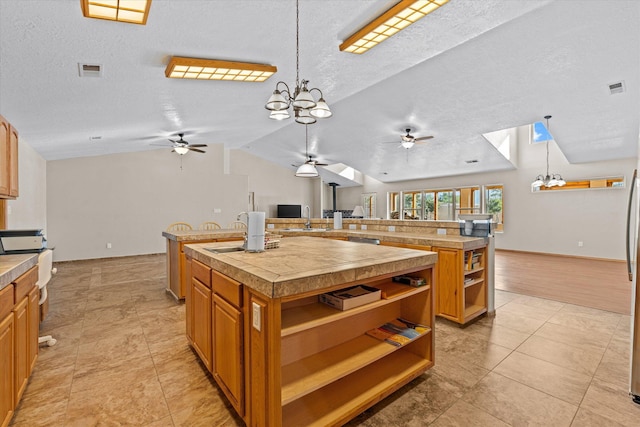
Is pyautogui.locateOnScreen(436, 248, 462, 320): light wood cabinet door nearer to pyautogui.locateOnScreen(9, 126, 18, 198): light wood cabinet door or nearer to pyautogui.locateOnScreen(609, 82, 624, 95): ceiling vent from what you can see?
pyautogui.locateOnScreen(609, 82, 624, 95): ceiling vent

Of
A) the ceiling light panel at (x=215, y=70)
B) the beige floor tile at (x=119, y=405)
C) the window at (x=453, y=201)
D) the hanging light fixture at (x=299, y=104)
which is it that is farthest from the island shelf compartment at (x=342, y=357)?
the window at (x=453, y=201)

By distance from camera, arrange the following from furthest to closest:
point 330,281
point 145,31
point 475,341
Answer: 1. point 475,341
2. point 145,31
3. point 330,281

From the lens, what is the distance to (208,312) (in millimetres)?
1892

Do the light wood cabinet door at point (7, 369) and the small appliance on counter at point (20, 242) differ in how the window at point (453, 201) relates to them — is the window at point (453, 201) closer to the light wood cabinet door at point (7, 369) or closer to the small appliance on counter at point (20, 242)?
the small appliance on counter at point (20, 242)

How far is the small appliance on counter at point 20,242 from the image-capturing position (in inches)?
87.2

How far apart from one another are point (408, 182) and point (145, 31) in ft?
32.6

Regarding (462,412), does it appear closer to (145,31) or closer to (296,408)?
(296,408)

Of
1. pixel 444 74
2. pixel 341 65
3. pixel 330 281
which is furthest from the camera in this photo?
pixel 444 74

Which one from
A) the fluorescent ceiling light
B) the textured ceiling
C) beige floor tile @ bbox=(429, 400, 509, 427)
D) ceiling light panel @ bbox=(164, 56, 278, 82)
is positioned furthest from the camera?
ceiling light panel @ bbox=(164, 56, 278, 82)

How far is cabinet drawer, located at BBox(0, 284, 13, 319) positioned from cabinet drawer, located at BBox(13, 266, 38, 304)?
9cm

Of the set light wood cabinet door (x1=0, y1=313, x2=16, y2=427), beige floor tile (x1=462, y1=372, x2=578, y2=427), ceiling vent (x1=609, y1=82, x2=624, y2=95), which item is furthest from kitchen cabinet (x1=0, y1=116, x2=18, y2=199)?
ceiling vent (x1=609, y1=82, x2=624, y2=95)

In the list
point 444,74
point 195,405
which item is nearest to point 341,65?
point 444,74

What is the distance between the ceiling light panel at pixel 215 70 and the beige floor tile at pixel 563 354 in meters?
3.61

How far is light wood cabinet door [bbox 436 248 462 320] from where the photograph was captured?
2.90 m
